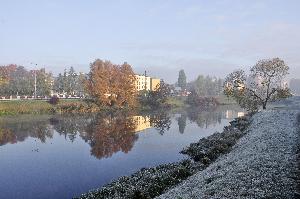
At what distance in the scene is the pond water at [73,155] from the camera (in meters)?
27.5

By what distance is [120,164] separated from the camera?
35.0m

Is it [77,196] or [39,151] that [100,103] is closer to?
[39,151]

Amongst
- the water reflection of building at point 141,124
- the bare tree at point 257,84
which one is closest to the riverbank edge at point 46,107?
the water reflection of building at point 141,124

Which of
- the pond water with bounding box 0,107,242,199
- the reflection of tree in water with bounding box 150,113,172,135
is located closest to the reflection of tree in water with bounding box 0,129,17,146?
the pond water with bounding box 0,107,242,199

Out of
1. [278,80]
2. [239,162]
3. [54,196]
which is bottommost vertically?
[54,196]

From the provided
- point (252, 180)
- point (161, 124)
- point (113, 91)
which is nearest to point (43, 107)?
point (113, 91)

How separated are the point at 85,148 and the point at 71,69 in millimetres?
145885

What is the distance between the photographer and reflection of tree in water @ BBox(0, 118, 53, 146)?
173ft

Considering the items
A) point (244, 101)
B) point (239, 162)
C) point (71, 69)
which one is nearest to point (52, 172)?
point (239, 162)

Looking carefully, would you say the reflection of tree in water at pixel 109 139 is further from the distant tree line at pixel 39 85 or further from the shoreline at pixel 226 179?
the distant tree line at pixel 39 85

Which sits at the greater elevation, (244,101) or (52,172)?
(244,101)

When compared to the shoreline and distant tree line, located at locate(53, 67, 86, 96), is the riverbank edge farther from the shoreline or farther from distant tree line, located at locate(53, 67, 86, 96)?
the shoreline

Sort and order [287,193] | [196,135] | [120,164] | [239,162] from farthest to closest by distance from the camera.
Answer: [196,135], [120,164], [239,162], [287,193]

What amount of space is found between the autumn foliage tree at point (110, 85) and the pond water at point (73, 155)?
154ft
